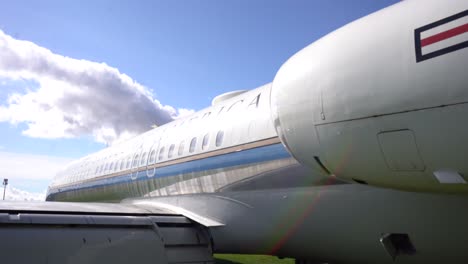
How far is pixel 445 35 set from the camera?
9.70 feet

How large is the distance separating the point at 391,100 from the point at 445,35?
1.77 feet

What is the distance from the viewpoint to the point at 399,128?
10.4 feet

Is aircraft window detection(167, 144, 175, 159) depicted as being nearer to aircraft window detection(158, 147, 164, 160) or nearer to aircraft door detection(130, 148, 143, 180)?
aircraft window detection(158, 147, 164, 160)

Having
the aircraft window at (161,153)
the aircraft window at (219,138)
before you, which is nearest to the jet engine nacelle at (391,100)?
the aircraft window at (219,138)

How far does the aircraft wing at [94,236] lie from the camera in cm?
487

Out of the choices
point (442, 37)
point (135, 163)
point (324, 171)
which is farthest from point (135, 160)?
point (442, 37)

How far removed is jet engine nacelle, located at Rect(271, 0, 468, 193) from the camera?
9.56 feet

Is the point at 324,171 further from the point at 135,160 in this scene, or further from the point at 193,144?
the point at 135,160

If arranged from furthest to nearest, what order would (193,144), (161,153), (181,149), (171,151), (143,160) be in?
(143,160) → (161,153) → (171,151) → (181,149) → (193,144)

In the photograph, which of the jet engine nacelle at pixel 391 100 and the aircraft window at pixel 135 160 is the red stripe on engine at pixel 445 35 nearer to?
the jet engine nacelle at pixel 391 100

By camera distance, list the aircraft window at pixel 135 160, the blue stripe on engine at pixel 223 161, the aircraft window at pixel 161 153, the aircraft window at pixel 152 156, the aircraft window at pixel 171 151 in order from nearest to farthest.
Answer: the blue stripe on engine at pixel 223 161 → the aircraft window at pixel 171 151 → the aircraft window at pixel 161 153 → the aircraft window at pixel 152 156 → the aircraft window at pixel 135 160

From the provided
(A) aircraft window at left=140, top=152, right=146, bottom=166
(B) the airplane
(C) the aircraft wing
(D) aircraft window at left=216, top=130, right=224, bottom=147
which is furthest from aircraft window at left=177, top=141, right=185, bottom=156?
(A) aircraft window at left=140, top=152, right=146, bottom=166

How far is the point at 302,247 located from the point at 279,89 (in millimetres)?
2433

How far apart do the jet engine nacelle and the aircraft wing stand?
8.93ft
